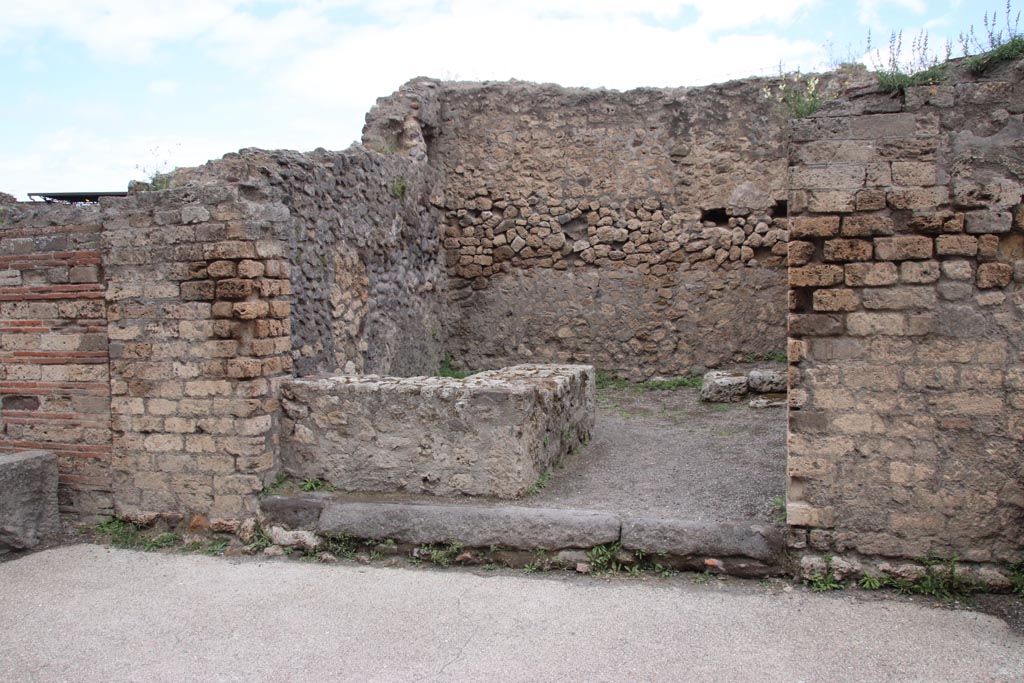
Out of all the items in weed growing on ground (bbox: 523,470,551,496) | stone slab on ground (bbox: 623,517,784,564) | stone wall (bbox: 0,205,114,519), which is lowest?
stone slab on ground (bbox: 623,517,784,564)

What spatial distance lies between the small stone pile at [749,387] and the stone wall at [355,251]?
3434mm

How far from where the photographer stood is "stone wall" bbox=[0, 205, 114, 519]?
5352 mm

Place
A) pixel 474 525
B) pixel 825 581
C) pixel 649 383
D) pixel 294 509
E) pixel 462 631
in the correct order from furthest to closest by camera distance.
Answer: pixel 649 383 < pixel 294 509 < pixel 474 525 < pixel 825 581 < pixel 462 631

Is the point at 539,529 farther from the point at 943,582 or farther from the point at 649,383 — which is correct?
the point at 649,383

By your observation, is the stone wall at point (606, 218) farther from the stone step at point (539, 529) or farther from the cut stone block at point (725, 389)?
the stone step at point (539, 529)

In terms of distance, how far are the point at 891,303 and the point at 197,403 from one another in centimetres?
428

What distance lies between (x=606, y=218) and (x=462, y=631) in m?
6.93

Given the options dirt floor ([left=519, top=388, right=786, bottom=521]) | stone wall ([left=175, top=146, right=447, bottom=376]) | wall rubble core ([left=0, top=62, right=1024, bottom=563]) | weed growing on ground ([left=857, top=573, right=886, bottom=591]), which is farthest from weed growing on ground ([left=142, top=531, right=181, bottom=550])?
weed growing on ground ([left=857, top=573, right=886, bottom=591])

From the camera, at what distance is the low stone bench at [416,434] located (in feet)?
16.6

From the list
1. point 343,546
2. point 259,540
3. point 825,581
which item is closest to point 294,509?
point 259,540

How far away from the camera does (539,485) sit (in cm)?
542

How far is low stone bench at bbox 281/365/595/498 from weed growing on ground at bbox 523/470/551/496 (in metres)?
0.05

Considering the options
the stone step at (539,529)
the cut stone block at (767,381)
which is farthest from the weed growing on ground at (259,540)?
the cut stone block at (767,381)

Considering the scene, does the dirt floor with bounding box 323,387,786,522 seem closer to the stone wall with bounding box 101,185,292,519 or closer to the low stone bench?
the low stone bench
